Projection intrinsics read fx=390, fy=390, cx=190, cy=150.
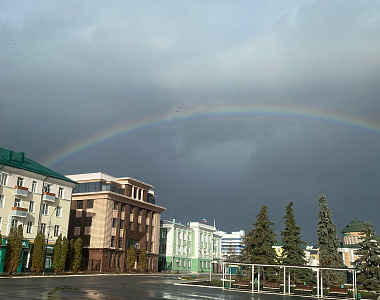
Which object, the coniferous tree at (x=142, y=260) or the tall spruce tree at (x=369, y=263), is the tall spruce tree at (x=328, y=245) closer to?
the tall spruce tree at (x=369, y=263)

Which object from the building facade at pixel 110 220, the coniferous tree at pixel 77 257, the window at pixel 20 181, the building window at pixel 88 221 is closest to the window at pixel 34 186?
the window at pixel 20 181

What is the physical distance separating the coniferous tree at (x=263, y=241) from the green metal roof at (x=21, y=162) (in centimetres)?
3339

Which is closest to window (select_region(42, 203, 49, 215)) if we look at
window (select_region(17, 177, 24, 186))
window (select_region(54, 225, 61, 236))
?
window (select_region(54, 225, 61, 236))

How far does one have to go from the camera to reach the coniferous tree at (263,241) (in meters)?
51.1

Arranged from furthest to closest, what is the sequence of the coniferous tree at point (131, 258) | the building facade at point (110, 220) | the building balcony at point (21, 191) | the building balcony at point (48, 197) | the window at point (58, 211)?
the coniferous tree at point (131, 258) < the building facade at point (110, 220) < the window at point (58, 211) < the building balcony at point (48, 197) < the building balcony at point (21, 191)

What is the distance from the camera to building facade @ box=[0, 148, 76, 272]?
182 ft

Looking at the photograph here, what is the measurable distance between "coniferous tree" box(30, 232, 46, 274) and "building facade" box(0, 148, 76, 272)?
226 centimetres

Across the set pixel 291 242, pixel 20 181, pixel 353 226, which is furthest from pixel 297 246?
pixel 353 226

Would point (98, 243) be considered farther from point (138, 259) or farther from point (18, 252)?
point (18, 252)

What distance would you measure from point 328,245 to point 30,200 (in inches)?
1699

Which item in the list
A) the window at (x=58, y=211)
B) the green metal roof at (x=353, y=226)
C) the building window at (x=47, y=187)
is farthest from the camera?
the green metal roof at (x=353, y=226)

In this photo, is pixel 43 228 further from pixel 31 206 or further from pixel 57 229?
pixel 31 206

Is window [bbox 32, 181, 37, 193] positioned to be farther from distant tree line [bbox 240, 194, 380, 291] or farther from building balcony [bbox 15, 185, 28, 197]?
distant tree line [bbox 240, 194, 380, 291]

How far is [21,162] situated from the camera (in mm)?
60375
